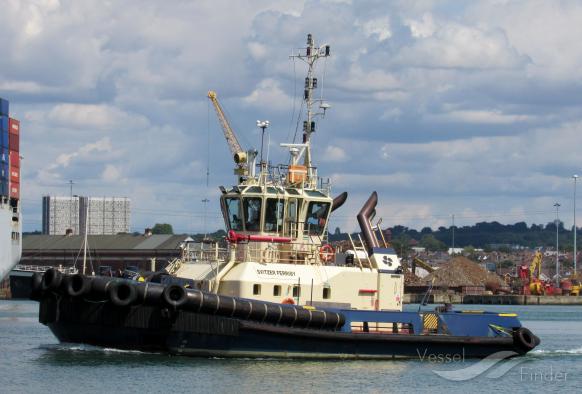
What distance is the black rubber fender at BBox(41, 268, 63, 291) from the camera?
33844 millimetres

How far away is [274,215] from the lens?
36.9 meters

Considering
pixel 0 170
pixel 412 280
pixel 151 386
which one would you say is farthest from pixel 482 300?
pixel 151 386

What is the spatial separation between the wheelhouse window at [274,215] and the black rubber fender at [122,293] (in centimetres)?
556

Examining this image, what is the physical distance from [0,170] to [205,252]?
151ft

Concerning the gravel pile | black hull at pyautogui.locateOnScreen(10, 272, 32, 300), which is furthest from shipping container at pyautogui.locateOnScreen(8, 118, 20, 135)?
the gravel pile

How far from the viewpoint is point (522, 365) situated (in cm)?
3797

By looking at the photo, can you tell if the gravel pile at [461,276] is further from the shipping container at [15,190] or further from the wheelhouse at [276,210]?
the wheelhouse at [276,210]

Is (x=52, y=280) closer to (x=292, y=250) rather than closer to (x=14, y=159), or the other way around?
(x=292, y=250)

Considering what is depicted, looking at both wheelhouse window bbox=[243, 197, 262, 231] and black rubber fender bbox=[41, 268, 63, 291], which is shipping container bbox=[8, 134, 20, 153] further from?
black rubber fender bbox=[41, 268, 63, 291]

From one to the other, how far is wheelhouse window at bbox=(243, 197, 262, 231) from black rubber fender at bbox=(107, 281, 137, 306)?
5345 millimetres

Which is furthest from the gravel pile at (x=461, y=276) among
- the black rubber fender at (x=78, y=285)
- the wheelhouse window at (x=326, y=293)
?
the black rubber fender at (x=78, y=285)

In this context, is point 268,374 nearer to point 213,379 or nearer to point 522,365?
point 213,379

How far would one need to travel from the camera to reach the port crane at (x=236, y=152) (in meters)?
37.7

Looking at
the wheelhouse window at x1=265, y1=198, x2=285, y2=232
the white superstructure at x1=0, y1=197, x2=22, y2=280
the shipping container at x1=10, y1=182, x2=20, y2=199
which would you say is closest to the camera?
the wheelhouse window at x1=265, y1=198, x2=285, y2=232
